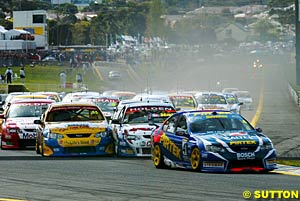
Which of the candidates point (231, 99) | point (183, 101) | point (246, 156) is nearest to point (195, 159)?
point (246, 156)

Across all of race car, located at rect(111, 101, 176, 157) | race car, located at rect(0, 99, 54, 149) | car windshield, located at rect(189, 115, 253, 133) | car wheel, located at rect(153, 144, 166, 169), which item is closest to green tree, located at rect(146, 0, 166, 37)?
race car, located at rect(0, 99, 54, 149)

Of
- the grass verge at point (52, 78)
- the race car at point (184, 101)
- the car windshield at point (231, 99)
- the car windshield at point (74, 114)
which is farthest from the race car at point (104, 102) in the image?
the grass verge at point (52, 78)

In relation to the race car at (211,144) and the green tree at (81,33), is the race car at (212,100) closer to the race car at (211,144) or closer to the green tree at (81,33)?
the race car at (211,144)

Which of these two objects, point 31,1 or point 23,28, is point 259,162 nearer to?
point 23,28

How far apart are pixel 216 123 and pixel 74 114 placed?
608 centimetres

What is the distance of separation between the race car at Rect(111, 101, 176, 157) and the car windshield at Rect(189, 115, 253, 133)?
311cm

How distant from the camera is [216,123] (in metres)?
18.0

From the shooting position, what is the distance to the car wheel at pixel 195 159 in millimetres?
17031

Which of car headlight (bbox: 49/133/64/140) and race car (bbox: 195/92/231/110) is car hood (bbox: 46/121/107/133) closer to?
car headlight (bbox: 49/133/64/140)

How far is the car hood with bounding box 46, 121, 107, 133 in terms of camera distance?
21.7 m

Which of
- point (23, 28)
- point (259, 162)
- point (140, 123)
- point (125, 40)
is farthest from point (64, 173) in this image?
point (125, 40)

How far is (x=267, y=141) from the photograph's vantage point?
56.1 ft

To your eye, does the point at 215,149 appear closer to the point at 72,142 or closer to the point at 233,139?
the point at 233,139

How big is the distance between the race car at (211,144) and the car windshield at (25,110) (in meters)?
7.81
